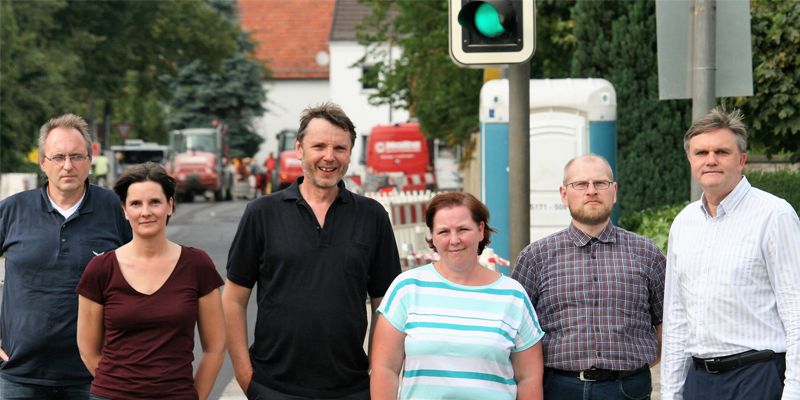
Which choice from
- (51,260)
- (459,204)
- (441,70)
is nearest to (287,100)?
(441,70)

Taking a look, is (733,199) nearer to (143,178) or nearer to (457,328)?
(457,328)

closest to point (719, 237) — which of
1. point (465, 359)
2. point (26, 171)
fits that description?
point (465, 359)

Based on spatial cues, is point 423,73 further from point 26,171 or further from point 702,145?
point 702,145

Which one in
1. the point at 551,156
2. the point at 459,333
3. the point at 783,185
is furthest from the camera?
the point at 551,156

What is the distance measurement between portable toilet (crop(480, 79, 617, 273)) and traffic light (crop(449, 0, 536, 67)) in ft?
21.6

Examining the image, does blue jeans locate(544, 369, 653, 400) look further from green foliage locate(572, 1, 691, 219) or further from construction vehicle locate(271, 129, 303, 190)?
construction vehicle locate(271, 129, 303, 190)

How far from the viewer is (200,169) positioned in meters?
48.2

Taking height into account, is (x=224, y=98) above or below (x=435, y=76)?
above

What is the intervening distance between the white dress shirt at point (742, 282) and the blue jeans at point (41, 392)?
7.42 ft

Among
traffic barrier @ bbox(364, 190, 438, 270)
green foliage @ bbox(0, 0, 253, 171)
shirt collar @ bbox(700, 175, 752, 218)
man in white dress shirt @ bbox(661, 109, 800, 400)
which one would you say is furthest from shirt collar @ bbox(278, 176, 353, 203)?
green foliage @ bbox(0, 0, 253, 171)

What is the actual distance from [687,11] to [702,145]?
9.21 ft

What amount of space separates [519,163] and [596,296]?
263 centimetres

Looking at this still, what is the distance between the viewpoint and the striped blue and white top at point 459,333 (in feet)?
15.5

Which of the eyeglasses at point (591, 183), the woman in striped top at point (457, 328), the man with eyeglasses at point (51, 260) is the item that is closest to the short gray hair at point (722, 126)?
the eyeglasses at point (591, 183)
